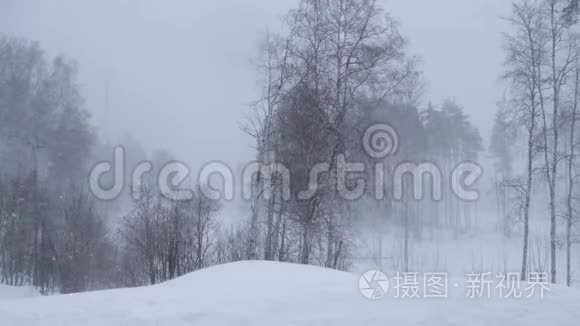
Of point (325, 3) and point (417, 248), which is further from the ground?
point (325, 3)

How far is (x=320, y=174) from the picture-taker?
36.8ft

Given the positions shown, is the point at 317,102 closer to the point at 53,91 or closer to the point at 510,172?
the point at 53,91

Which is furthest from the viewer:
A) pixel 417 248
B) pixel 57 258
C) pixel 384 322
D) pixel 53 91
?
pixel 53 91

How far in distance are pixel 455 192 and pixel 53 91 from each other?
21.8m

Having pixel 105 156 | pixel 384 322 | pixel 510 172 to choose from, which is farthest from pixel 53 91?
pixel 510 172
